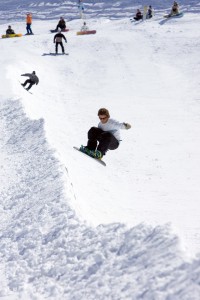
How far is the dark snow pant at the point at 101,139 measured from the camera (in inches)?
319

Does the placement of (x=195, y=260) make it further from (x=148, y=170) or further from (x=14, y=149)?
(x=14, y=149)

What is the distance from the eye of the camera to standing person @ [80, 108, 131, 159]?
808 centimetres

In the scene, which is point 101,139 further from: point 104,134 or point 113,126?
point 113,126

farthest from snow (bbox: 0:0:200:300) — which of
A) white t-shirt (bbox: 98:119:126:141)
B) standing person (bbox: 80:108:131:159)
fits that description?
white t-shirt (bbox: 98:119:126:141)

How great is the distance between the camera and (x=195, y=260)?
11.4 ft

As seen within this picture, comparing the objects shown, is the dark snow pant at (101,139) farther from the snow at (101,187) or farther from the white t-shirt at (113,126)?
the snow at (101,187)

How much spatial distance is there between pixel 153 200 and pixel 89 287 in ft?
10.4

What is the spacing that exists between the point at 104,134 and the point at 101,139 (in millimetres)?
128

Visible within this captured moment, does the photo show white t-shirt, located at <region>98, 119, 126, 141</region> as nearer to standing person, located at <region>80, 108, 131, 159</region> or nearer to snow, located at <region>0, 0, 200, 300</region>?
standing person, located at <region>80, 108, 131, 159</region>

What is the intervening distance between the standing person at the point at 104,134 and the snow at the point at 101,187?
315 millimetres

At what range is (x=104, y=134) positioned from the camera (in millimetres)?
8117

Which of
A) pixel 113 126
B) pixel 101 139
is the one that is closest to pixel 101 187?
pixel 101 139

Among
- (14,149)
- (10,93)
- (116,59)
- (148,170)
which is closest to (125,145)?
(148,170)

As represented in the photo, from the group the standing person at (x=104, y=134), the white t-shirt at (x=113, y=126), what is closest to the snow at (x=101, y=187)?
the standing person at (x=104, y=134)
